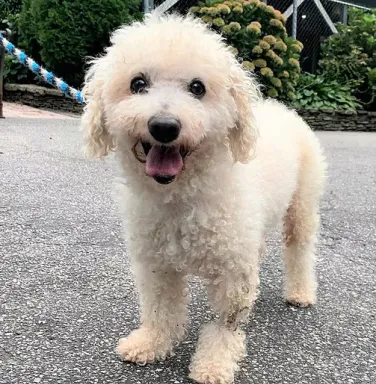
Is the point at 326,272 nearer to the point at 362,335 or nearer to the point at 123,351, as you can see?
the point at 362,335

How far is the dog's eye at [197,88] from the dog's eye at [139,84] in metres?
0.19

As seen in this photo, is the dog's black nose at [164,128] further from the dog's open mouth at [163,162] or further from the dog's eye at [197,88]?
the dog's eye at [197,88]

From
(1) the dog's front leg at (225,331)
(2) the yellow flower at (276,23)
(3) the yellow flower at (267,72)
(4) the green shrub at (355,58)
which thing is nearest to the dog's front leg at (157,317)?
(1) the dog's front leg at (225,331)

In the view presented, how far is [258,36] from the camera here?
12.2m

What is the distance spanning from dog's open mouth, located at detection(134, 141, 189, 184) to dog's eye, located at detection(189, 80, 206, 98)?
24 centimetres

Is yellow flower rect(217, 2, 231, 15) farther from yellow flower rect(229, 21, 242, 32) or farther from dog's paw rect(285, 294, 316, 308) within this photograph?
dog's paw rect(285, 294, 316, 308)

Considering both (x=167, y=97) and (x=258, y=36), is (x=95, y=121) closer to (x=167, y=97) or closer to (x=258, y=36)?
(x=167, y=97)

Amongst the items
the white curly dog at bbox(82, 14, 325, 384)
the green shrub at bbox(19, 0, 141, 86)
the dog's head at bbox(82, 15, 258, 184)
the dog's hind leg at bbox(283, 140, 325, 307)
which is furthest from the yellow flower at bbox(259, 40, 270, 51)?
the dog's head at bbox(82, 15, 258, 184)

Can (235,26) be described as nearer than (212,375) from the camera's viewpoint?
No

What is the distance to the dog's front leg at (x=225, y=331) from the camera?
2.53 meters

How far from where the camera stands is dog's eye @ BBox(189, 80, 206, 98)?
2303 mm

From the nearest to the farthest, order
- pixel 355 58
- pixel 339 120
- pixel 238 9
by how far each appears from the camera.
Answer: pixel 238 9 < pixel 339 120 < pixel 355 58

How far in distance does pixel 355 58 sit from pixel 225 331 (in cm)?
1370

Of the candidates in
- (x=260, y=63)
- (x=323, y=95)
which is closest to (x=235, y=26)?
(x=260, y=63)
